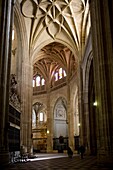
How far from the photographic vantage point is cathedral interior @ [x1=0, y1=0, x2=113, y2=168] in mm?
11406

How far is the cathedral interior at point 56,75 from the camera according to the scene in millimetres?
11406

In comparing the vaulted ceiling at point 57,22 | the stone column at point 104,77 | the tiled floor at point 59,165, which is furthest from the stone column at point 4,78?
the vaulted ceiling at point 57,22

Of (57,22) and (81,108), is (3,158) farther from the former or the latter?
(57,22)

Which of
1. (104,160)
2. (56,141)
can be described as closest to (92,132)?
(104,160)

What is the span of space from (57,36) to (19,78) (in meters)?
9.07

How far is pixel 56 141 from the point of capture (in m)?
40.7

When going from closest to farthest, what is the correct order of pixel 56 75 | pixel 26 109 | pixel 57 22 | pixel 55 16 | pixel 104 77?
pixel 104 77, pixel 26 109, pixel 55 16, pixel 57 22, pixel 56 75

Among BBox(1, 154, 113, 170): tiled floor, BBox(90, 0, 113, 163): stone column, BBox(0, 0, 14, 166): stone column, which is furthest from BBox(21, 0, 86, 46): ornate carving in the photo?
BBox(1, 154, 113, 170): tiled floor

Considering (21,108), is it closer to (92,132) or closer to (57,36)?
(92,132)

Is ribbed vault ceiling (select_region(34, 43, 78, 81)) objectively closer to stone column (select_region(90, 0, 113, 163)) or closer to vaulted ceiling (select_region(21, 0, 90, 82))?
vaulted ceiling (select_region(21, 0, 90, 82))

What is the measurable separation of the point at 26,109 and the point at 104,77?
14115mm

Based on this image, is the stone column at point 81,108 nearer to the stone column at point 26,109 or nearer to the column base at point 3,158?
the stone column at point 26,109

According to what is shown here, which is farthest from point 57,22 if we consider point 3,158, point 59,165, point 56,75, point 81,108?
point 3,158

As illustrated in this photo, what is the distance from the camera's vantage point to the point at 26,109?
23.8m
